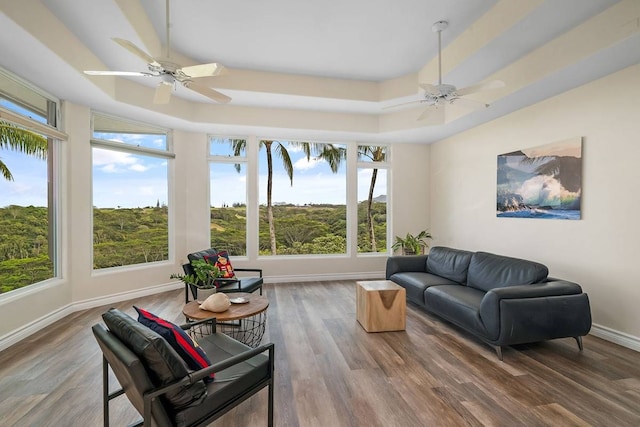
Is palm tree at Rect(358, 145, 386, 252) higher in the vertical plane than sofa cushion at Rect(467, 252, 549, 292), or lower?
higher

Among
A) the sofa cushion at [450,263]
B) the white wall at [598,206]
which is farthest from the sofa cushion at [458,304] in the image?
the white wall at [598,206]

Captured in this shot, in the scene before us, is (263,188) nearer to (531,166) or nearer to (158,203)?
(158,203)

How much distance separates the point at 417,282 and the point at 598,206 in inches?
85.2

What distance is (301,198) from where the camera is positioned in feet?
20.7

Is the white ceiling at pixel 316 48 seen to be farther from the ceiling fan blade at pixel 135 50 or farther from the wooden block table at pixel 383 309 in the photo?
the wooden block table at pixel 383 309

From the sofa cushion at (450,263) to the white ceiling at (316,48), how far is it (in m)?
2.10

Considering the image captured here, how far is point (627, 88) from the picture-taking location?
3.13 m

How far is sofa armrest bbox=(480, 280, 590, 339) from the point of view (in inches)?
113

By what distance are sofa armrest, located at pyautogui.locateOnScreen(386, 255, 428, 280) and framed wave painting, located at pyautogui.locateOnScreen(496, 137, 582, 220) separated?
4.49ft

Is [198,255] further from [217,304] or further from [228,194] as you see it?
[228,194]

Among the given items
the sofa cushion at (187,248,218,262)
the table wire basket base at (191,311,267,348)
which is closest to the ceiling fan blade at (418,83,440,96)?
the table wire basket base at (191,311,267,348)

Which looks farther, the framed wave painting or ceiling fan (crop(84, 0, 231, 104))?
the framed wave painting

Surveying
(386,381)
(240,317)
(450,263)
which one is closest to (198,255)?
(240,317)

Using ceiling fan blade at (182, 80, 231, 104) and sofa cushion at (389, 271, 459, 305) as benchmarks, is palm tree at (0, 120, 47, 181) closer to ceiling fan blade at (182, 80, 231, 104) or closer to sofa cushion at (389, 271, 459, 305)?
ceiling fan blade at (182, 80, 231, 104)
